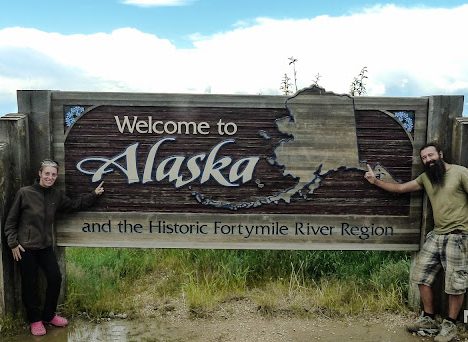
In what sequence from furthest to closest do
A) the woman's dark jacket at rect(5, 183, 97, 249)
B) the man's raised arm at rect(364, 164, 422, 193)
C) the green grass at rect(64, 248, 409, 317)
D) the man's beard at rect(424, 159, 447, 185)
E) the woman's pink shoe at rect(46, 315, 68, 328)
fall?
the green grass at rect(64, 248, 409, 317), the man's raised arm at rect(364, 164, 422, 193), the woman's pink shoe at rect(46, 315, 68, 328), the man's beard at rect(424, 159, 447, 185), the woman's dark jacket at rect(5, 183, 97, 249)

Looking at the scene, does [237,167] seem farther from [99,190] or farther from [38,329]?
[38,329]

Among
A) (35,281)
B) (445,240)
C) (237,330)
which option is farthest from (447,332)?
(35,281)

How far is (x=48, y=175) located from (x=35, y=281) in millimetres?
1039

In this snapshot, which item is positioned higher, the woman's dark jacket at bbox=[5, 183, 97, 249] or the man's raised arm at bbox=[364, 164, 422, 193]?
the man's raised arm at bbox=[364, 164, 422, 193]

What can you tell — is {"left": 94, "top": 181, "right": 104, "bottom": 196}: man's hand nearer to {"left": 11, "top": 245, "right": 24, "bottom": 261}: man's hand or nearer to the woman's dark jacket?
the woman's dark jacket

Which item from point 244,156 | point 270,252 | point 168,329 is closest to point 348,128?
point 244,156

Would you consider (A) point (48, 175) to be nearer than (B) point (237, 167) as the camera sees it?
Yes

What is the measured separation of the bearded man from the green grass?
47 centimetres

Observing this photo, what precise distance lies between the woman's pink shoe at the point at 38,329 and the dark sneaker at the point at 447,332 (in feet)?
11.6

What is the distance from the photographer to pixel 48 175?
464 centimetres

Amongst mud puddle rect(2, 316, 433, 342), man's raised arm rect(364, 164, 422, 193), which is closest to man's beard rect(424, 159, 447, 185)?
man's raised arm rect(364, 164, 422, 193)

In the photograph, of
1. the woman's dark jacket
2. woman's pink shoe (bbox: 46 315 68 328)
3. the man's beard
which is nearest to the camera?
the woman's dark jacket

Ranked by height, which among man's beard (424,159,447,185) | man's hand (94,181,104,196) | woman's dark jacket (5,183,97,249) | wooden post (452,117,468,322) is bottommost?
woman's dark jacket (5,183,97,249)

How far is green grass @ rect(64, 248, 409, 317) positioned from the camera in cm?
523
